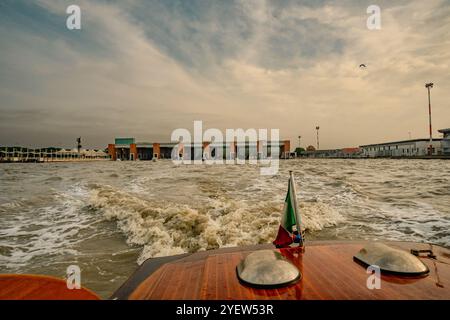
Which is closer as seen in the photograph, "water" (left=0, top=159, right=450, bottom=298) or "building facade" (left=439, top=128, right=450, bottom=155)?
"water" (left=0, top=159, right=450, bottom=298)

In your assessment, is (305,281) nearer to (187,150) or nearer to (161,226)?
(161,226)

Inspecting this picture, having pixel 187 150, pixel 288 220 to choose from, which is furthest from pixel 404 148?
pixel 288 220

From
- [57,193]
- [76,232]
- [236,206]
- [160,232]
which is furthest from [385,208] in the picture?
[57,193]

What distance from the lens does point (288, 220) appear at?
A: 2.69 meters

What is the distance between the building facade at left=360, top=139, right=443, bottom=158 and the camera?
6844cm

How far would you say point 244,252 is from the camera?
8.99 feet

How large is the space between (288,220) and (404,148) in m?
89.4

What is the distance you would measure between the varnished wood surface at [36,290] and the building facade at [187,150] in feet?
179

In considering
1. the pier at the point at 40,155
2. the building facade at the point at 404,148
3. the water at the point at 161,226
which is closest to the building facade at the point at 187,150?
the pier at the point at 40,155

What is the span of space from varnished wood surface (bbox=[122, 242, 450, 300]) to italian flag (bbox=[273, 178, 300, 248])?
119mm

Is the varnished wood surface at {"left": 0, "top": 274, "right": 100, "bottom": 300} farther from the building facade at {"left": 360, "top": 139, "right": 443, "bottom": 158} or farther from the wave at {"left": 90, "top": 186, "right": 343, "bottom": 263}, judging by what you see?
the building facade at {"left": 360, "top": 139, "right": 443, "bottom": 158}

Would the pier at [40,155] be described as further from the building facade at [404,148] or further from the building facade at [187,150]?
the building facade at [404,148]

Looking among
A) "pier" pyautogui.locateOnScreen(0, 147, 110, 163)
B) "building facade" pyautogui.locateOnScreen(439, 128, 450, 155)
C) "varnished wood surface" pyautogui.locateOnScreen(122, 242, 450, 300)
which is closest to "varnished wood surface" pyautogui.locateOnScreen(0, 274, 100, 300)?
"varnished wood surface" pyautogui.locateOnScreen(122, 242, 450, 300)

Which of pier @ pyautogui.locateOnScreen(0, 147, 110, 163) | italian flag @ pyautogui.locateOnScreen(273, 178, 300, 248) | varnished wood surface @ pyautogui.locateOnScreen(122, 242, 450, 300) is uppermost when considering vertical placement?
pier @ pyautogui.locateOnScreen(0, 147, 110, 163)
